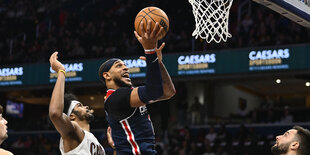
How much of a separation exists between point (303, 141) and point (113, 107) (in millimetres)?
2134

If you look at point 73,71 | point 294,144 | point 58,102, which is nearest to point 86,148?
point 58,102

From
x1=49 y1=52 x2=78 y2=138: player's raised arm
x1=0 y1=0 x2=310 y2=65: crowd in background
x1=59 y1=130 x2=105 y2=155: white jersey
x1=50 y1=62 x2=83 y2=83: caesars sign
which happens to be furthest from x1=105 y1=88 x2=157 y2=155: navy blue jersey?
x1=50 y1=62 x2=83 y2=83: caesars sign

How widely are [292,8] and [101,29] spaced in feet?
41.3

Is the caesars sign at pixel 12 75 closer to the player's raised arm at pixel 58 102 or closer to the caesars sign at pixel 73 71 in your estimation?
the caesars sign at pixel 73 71

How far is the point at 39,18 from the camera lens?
19719 millimetres

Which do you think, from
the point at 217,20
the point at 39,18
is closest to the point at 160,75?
the point at 217,20

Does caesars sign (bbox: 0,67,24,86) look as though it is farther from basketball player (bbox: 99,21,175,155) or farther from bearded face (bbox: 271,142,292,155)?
basketball player (bbox: 99,21,175,155)

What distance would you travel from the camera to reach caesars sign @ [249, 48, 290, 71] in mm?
12219

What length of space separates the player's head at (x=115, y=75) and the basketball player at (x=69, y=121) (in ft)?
1.01

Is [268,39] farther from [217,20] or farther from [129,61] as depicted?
[217,20]

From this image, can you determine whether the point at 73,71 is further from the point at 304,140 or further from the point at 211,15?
the point at 304,140

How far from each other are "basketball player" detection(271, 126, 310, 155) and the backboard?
3.61ft

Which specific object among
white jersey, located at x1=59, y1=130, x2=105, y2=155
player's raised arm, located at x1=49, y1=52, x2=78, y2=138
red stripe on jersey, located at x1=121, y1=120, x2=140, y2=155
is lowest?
white jersey, located at x1=59, y1=130, x2=105, y2=155

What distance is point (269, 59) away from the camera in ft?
40.4
